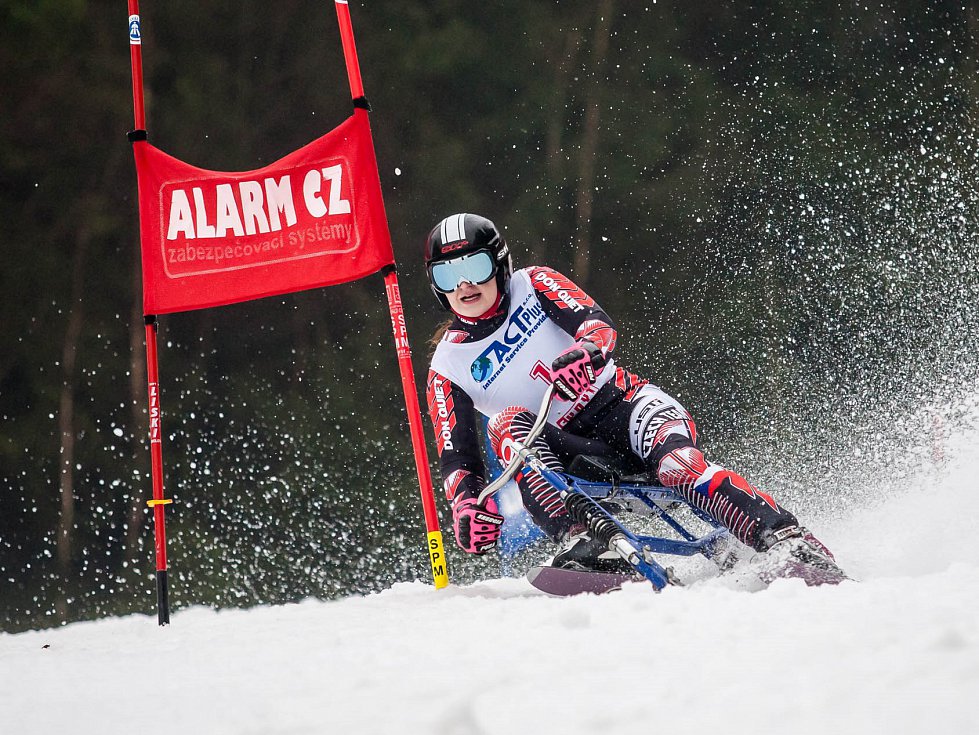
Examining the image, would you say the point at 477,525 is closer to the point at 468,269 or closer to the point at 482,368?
the point at 482,368

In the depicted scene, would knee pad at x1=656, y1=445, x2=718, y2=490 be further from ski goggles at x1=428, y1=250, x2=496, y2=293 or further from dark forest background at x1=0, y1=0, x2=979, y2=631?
dark forest background at x1=0, y1=0, x2=979, y2=631

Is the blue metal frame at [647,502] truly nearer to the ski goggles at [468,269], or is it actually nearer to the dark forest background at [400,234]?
the ski goggles at [468,269]

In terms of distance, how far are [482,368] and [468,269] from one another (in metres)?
0.34

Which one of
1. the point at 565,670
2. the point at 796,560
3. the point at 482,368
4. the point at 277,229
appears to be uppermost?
the point at 277,229

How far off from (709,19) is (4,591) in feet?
34.4

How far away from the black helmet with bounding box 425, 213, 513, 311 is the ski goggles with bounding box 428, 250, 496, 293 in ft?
0.05

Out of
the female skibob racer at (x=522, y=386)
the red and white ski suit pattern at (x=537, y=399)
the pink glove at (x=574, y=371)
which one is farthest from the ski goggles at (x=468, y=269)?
the pink glove at (x=574, y=371)

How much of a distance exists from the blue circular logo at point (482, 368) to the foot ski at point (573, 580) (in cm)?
73

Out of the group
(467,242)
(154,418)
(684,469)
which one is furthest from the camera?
(154,418)

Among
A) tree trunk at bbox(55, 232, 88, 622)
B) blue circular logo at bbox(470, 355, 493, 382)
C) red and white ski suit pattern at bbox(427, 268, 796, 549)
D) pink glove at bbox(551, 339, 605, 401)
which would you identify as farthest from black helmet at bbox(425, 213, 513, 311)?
tree trunk at bbox(55, 232, 88, 622)

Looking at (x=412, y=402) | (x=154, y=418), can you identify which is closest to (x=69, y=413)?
(x=154, y=418)

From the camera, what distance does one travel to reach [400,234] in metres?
12.2

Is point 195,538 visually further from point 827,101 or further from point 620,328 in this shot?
point 827,101

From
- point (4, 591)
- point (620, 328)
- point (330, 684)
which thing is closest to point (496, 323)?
point (330, 684)
